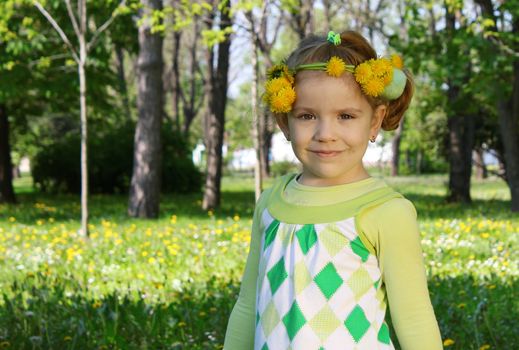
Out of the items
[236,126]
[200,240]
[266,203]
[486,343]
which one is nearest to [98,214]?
[200,240]

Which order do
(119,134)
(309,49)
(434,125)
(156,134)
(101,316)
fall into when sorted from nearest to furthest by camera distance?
1. (309,49)
2. (101,316)
3. (156,134)
4. (119,134)
5. (434,125)

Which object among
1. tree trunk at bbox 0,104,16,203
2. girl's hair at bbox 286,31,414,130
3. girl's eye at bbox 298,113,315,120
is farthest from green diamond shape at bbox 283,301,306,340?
tree trunk at bbox 0,104,16,203

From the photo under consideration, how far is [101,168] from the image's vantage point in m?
22.8

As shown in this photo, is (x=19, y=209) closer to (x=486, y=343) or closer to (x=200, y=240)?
(x=200, y=240)

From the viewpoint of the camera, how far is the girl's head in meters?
1.86

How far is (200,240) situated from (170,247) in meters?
1.13

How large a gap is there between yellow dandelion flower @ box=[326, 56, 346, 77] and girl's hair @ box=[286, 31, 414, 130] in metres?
0.06

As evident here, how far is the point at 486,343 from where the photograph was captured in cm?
441

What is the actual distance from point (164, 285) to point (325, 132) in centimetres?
430

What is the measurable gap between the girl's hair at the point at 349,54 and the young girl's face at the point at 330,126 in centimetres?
5

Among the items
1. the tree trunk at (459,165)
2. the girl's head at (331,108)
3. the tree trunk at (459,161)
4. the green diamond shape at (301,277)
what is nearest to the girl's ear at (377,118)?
the girl's head at (331,108)

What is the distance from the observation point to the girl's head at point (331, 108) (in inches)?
73.2

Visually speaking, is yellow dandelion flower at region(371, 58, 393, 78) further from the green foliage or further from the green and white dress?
the green foliage

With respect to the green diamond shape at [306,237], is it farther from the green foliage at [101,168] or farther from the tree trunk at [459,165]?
the green foliage at [101,168]
